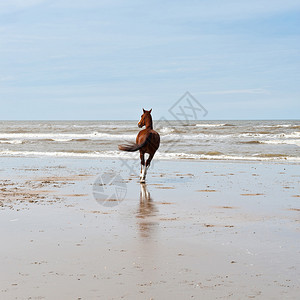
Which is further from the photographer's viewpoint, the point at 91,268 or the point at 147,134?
the point at 147,134

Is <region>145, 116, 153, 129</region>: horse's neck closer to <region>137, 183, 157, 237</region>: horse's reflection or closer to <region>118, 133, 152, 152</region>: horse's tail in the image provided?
<region>118, 133, 152, 152</region>: horse's tail

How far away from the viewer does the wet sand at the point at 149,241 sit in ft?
14.5

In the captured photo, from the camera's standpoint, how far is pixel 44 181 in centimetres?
1321

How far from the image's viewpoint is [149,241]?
6164 mm

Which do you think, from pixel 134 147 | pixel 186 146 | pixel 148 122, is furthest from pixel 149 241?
pixel 186 146

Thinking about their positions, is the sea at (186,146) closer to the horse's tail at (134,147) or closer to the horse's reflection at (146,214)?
the horse's tail at (134,147)

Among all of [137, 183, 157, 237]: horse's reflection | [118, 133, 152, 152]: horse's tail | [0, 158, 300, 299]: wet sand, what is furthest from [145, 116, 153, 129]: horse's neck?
[137, 183, 157, 237]: horse's reflection

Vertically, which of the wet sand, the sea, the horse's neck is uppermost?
the horse's neck

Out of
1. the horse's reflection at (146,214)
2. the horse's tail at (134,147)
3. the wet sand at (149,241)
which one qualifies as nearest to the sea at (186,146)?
the horse's tail at (134,147)

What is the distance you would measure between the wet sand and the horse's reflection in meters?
0.02

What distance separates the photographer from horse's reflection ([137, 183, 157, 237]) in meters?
6.92

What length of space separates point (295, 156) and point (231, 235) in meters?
17.7

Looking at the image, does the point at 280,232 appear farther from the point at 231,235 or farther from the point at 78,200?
the point at 78,200

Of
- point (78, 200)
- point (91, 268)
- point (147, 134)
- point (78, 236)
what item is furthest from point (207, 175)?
point (91, 268)
